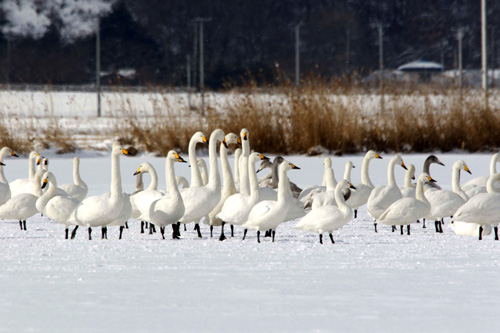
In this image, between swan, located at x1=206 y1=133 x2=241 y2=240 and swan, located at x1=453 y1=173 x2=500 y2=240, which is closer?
swan, located at x1=453 y1=173 x2=500 y2=240

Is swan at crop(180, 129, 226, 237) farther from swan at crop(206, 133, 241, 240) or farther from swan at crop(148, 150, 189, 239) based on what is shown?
swan at crop(206, 133, 241, 240)

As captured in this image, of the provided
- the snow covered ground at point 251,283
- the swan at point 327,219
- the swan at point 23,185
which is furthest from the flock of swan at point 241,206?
the swan at point 23,185

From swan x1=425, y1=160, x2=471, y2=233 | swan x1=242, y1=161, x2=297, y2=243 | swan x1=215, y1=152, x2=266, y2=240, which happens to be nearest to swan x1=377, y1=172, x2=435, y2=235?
swan x1=425, y1=160, x2=471, y2=233

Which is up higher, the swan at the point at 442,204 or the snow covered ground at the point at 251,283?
the swan at the point at 442,204

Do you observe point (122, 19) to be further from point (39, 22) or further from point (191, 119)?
point (191, 119)

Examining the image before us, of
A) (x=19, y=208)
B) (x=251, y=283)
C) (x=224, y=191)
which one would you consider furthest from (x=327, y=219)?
(x=19, y=208)

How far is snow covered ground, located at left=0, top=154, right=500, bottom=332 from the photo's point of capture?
11.9 ft

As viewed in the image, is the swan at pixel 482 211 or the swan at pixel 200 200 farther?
the swan at pixel 200 200

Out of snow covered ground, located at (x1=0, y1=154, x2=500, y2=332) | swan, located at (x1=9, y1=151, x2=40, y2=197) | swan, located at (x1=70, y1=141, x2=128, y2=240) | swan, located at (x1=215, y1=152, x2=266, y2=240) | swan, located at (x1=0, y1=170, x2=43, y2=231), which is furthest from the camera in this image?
swan, located at (x1=9, y1=151, x2=40, y2=197)

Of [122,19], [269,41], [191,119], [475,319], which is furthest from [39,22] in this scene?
[475,319]

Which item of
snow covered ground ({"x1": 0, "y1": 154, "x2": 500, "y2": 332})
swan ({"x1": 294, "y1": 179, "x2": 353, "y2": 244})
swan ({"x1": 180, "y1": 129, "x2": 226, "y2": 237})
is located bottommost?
snow covered ground ({"x1": 0, "y1": 154, "x2": 500, "y2": 332})

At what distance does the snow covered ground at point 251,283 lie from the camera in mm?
3637

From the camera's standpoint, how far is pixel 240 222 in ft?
21.3

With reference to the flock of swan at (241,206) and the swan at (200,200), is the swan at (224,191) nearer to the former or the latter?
the flock of swan at (241,206)
